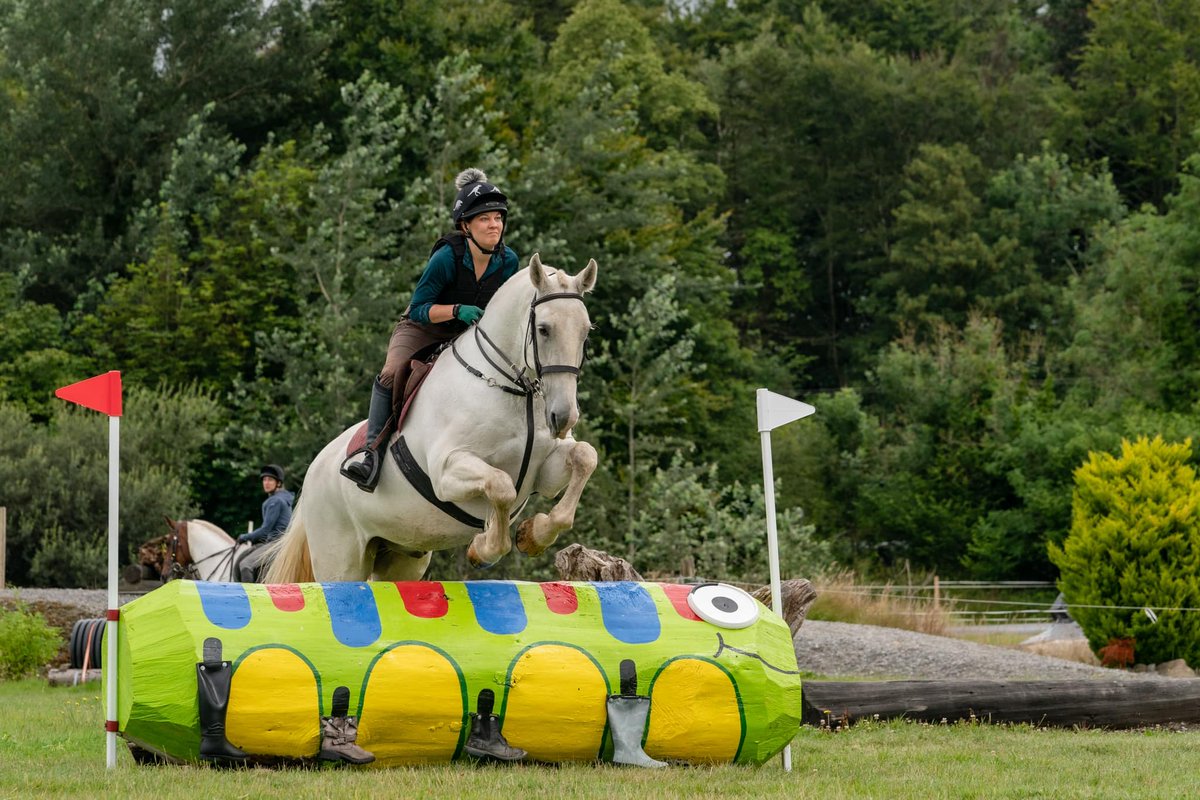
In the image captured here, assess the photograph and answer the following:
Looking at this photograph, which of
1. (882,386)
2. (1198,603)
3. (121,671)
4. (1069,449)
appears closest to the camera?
(121,671)

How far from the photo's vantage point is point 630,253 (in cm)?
3106

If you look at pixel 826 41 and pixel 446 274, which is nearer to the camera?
pixel 446 274

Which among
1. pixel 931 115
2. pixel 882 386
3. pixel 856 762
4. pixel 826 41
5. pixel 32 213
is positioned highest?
pixel 826 41

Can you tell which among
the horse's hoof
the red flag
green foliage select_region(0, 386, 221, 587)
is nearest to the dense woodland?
green foliage select_region(0, 386, 221, 587)

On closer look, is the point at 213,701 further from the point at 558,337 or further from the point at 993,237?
the point at 993,237

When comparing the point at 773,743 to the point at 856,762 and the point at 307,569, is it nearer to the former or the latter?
the point at 856,762

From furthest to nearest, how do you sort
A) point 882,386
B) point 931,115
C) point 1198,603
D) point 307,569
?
point 931,115 < point 882,386 < point 1198,603 < point 307,569

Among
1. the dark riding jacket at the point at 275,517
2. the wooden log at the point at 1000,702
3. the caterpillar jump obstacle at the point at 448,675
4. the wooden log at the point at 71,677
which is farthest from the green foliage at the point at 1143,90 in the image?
the caterpillar jump obstacle at the point at 448,675

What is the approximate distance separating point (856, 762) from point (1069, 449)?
90.6ft

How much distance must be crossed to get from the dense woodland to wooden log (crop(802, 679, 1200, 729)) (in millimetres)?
15126

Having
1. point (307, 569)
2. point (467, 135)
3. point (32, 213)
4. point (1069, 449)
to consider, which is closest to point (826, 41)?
point (1069, 449)

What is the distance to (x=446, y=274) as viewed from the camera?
8.23m

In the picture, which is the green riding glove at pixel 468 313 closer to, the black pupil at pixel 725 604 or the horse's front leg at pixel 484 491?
the horse's front leg at pixel 484 491

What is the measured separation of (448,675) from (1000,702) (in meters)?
4.57
